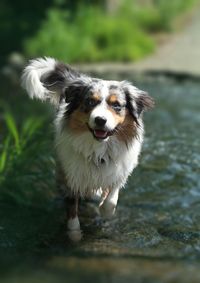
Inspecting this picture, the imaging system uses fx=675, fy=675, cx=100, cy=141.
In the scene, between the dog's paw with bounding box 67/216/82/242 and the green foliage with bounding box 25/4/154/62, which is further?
the green foliage with bounding box 25/4/154/62

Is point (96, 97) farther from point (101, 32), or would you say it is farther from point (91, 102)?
point (101, 32)

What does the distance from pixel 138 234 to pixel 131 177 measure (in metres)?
1.46

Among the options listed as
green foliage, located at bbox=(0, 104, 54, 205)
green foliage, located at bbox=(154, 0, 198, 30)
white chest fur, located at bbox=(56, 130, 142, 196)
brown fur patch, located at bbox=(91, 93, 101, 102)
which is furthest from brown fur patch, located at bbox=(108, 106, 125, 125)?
green foliage, located at bbox=(154, 0, 198, 30)

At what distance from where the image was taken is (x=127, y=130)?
5.39 meters

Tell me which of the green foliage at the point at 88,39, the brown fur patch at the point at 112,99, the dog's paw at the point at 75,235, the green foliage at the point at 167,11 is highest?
the green foliage at the point at 167,11

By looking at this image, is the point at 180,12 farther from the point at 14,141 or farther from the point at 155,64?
the point at 14,141

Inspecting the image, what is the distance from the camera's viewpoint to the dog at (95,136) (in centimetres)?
515

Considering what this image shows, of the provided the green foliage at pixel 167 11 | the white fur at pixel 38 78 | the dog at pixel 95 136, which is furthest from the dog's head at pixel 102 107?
the green foliage at pixel 167 11

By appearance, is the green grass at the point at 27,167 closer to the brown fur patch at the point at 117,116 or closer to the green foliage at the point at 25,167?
the green foliage at the point at 25,167

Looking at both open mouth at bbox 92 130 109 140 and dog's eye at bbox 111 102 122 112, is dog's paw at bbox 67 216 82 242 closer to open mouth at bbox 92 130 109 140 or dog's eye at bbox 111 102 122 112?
open mouth at bbox 92 130 109 140

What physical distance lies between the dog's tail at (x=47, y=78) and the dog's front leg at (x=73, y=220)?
985mm

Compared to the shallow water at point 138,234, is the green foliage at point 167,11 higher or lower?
higher

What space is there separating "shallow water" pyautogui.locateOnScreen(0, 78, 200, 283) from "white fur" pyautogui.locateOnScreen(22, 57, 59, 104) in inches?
41.3

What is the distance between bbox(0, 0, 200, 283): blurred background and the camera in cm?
468
